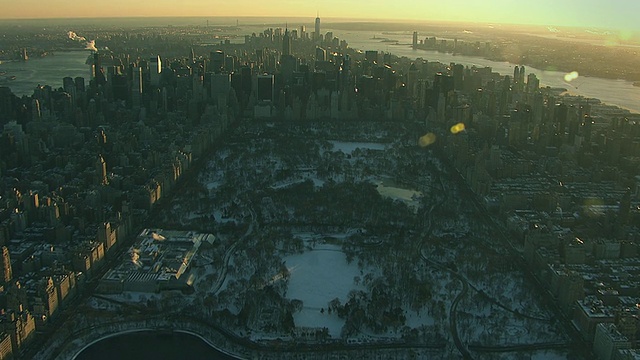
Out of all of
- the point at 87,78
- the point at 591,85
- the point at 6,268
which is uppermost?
the point at 591,85

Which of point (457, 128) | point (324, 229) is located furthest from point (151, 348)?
point (457, 128)

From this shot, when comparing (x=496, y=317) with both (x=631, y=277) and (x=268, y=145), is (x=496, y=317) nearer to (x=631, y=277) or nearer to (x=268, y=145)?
(x=631, y=277)

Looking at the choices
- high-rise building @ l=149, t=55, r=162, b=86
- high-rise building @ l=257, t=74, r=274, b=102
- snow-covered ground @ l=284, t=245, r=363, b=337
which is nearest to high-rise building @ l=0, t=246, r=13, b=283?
snow-covered ground @ l=284, t=245, r=363, b=337

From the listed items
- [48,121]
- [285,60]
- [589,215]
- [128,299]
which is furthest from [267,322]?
[285,60]

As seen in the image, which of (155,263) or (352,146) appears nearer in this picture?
(155,263)

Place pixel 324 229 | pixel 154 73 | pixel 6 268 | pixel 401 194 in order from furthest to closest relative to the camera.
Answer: pixel 154 73 < pixel 401 194 < pixel 324 229 < pixel 6 268

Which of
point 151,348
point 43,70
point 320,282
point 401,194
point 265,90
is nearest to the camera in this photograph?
point 151,348

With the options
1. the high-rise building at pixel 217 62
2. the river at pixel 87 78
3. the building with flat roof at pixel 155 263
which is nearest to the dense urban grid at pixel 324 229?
the building with flat roof at pixel 155 263

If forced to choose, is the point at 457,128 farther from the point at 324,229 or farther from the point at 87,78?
the point at 87,78

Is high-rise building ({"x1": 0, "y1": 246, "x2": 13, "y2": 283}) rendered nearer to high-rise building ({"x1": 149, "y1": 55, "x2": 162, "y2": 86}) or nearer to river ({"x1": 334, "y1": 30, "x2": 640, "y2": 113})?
high-rise building ({"x1": 149, "y1": 55, "x2": 162, "y2": 86})
